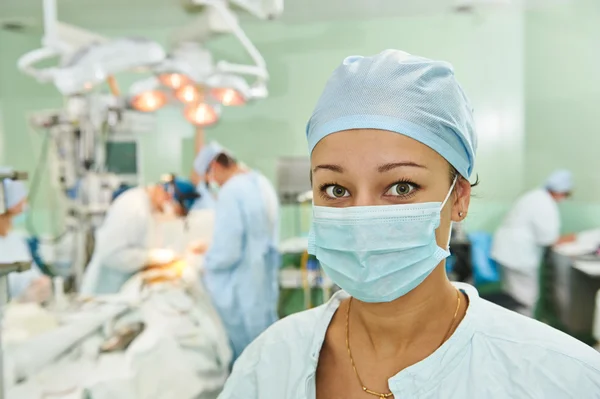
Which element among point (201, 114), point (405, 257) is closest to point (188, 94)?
point (201, 114)

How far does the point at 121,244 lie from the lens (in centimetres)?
211

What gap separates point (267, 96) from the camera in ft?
7.20

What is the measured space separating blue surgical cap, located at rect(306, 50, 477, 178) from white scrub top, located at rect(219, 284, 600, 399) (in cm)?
26

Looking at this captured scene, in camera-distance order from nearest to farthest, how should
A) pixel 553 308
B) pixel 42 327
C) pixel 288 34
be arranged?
pixel 42 327 → pixel 288 34 → pixel 553 308

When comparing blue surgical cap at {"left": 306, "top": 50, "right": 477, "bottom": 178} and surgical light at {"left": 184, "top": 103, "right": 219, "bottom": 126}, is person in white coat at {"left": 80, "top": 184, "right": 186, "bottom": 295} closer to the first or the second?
surgical light at {"left": 184, "top": 103, "right": 219, "bottom": 126}

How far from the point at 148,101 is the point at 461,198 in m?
1.65

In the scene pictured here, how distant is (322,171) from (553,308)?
2.66m

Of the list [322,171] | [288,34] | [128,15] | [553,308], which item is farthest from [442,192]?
[553,308]

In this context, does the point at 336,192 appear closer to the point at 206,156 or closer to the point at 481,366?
the point at 481,366

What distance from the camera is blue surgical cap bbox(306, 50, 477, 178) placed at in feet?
2.44

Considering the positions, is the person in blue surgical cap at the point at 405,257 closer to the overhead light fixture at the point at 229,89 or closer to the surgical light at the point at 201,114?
the overhead light fixture at the point at 229,89

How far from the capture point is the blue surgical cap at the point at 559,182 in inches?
109

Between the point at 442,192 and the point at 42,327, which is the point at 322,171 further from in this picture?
the point at 42,327

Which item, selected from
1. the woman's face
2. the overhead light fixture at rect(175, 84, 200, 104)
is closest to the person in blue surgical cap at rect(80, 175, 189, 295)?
the overhead light fixture at rect(175, 84, 200, 104)
